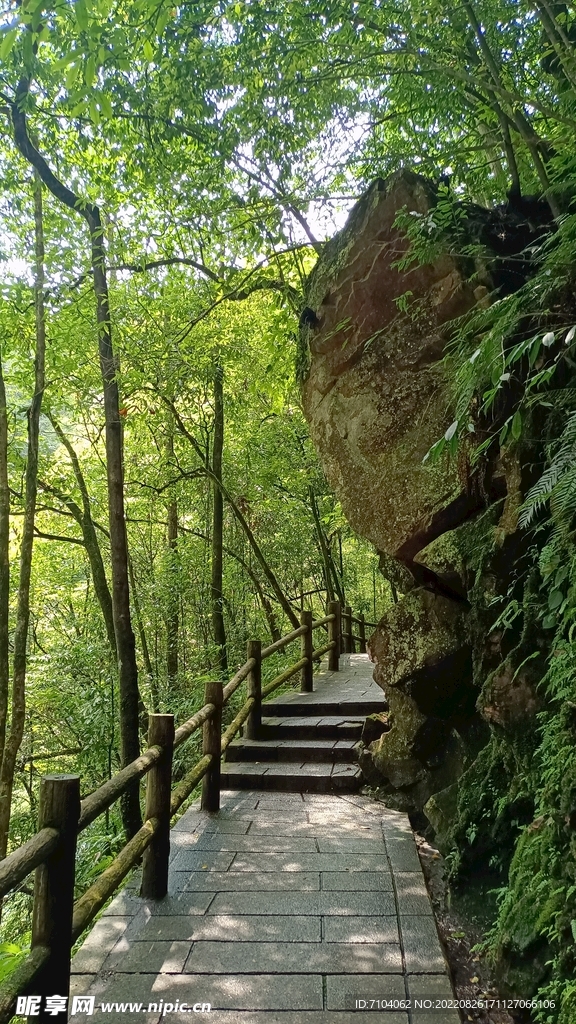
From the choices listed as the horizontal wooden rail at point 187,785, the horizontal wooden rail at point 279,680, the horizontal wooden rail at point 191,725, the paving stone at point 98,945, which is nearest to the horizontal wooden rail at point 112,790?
the horizontal wooden rail at point 191,725

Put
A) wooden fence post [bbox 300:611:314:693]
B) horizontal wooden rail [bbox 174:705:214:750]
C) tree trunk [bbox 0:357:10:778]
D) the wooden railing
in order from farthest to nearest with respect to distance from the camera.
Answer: wooden fence post [bbox 300:611:314:693], tree trunk [bbox 0:357:10:778], horizontal wooden rail [bbox 174:705:214:750], the wooden railing

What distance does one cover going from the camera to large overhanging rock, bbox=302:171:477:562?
419cm

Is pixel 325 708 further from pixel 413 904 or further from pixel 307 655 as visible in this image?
pixel 413 904

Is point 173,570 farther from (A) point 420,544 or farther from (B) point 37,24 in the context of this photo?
(B) point 37,24

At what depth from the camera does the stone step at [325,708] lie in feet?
21.0

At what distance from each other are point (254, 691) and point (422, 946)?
330cm

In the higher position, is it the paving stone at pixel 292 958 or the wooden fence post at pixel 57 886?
the wooden fence post at pixel 57 886

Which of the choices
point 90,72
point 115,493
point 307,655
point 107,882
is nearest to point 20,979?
point 107,882

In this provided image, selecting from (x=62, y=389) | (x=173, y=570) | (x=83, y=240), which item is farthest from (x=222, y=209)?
(x=173, y=570)

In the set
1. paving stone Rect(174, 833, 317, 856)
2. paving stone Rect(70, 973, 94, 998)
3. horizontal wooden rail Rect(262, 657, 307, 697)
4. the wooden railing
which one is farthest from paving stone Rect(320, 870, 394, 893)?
horizontal wooden rail Rect(262, 657, 307, 697)

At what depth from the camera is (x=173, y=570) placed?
10.6m

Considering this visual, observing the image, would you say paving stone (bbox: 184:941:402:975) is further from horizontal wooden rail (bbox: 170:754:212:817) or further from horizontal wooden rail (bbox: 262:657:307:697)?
horizontal wooden rail (bbox: 262:657:307:697)

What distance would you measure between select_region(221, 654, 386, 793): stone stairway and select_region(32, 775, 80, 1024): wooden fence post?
10.1 feet

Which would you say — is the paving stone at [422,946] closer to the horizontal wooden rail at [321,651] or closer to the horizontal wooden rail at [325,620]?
the horizontal wooden rail at [321,651]
